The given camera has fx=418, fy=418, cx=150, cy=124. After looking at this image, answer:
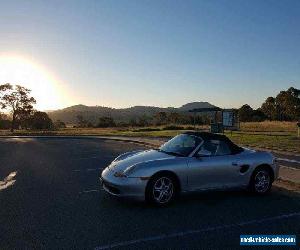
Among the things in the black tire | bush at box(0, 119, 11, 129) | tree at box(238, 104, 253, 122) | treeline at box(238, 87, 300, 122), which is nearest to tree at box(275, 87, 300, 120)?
treeline at box(238, 87, 300, 122)

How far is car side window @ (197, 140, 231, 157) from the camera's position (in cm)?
913

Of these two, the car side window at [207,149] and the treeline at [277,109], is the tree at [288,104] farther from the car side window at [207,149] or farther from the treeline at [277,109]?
the car side window at [207,149]

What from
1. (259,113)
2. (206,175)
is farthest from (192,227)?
(259,113)

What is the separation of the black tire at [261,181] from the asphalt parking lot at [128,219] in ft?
0.62

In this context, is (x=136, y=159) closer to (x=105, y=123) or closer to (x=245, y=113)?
(x=105, y=123)

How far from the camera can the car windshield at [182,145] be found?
9.11 metres

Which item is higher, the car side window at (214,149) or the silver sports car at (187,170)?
the car side window at (214,149)

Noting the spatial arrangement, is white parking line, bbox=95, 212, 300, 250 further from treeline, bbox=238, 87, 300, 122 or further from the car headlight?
treeline, bbox=238, 87, 300, 122

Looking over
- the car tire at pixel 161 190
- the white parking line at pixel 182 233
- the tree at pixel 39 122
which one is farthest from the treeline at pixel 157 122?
the white parking line at pixel 182 233

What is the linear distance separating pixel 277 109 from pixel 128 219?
113m

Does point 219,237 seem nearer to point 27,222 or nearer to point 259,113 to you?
point 27,222

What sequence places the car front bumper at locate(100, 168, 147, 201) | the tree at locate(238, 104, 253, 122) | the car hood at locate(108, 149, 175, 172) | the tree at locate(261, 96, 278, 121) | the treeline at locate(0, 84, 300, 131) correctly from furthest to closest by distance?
the tree at locate(261, 96, 278, 121) → the tree at locate(238, 104, 253, 122) → the treeline at locate(0, 84, 300, 131) → the car hood at locate(108, 149, 175, 172) → the car front bumper at locate(100, 168, 147, 201)

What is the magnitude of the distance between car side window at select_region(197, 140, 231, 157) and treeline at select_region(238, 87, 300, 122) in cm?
9667

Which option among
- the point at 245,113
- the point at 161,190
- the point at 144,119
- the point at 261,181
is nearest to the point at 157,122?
the point at 144,119
